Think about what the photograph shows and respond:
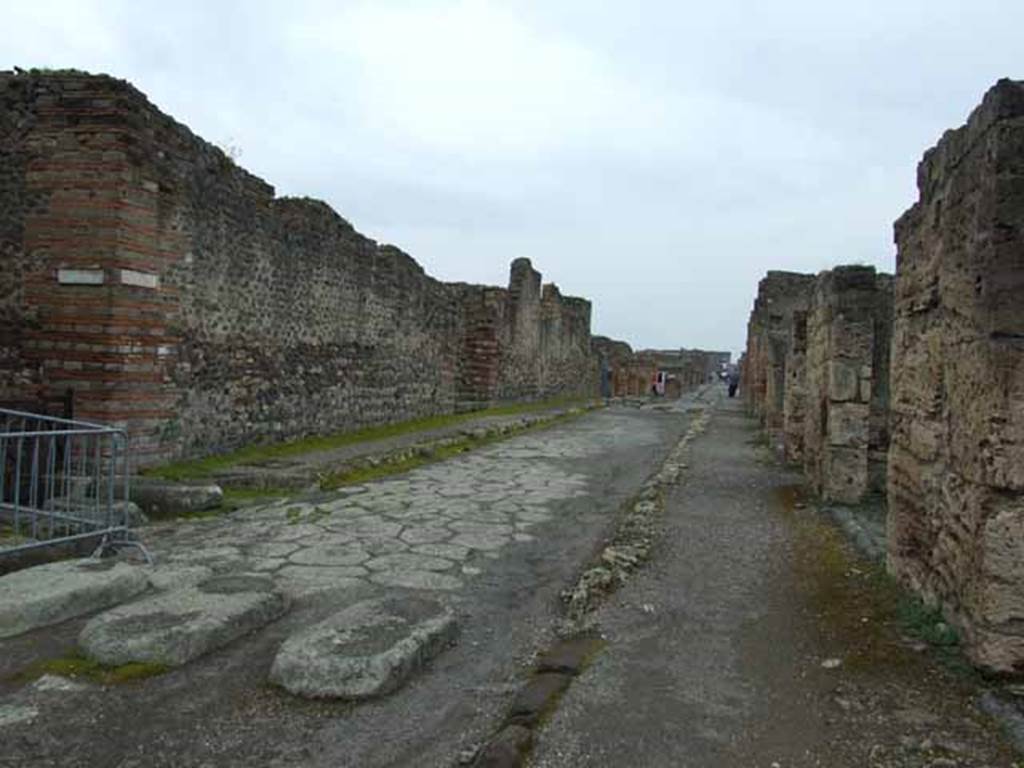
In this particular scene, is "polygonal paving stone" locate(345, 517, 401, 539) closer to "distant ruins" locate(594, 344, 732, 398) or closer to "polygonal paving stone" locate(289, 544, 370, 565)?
"polygonal paving stone" locate(289, 544, 370, 565)

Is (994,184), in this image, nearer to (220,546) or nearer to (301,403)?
(220,546)

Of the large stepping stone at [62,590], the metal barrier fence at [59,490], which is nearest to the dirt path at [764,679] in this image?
the large stepping stone at [62,590]

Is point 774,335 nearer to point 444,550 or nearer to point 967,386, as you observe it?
point 444,550

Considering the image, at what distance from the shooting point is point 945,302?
3932 mm

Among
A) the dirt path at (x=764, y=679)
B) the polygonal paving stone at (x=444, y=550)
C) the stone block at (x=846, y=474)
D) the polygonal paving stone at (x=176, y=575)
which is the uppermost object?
the stone block at (x=846, y=474)

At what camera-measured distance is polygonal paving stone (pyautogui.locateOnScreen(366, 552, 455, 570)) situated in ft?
16.9

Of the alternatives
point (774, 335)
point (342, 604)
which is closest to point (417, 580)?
point (342, 604)

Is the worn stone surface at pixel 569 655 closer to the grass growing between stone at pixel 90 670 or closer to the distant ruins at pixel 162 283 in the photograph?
the grass growing between stone at pixel 90 670

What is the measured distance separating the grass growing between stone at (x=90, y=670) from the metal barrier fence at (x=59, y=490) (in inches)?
53.5

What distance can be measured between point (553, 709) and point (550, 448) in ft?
31.4

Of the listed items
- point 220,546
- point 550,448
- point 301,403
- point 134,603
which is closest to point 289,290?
point 301,403

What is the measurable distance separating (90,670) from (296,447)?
7.20 meters

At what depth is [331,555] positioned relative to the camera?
17.7 ft

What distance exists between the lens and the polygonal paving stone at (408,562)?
5.16 meters
